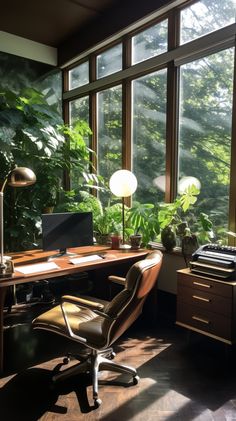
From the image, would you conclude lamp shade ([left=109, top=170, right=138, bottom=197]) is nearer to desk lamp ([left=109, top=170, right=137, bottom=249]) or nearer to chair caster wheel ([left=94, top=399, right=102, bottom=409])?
desk lamp ([left=109, top=170, right=137, bottom=249])

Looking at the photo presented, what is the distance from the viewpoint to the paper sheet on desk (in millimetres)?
2529

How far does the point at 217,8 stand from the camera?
122 inches

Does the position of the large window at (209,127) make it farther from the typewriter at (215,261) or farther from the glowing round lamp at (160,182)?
the typewriter at (215,261)

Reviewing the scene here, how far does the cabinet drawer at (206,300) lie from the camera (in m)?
2.58

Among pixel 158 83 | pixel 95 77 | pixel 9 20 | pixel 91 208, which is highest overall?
pixel 9 20

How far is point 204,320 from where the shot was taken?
2732 millimetres

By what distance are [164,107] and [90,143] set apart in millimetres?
1521

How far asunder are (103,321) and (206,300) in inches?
38.8

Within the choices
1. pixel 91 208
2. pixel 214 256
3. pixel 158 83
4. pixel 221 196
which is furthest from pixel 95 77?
pixel 214 256

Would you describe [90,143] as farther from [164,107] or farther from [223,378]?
[223,378]

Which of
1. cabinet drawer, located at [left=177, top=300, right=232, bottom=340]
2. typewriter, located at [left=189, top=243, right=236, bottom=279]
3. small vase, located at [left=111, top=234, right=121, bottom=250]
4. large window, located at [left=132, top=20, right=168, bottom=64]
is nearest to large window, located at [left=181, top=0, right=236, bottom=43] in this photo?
large window, located at [left=132, top=20, right=168, bottom=64]

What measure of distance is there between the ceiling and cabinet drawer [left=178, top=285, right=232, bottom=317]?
9.44 feet

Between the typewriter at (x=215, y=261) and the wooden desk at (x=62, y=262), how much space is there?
0.61 meters

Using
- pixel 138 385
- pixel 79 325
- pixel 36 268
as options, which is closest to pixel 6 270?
pixel 36 268
